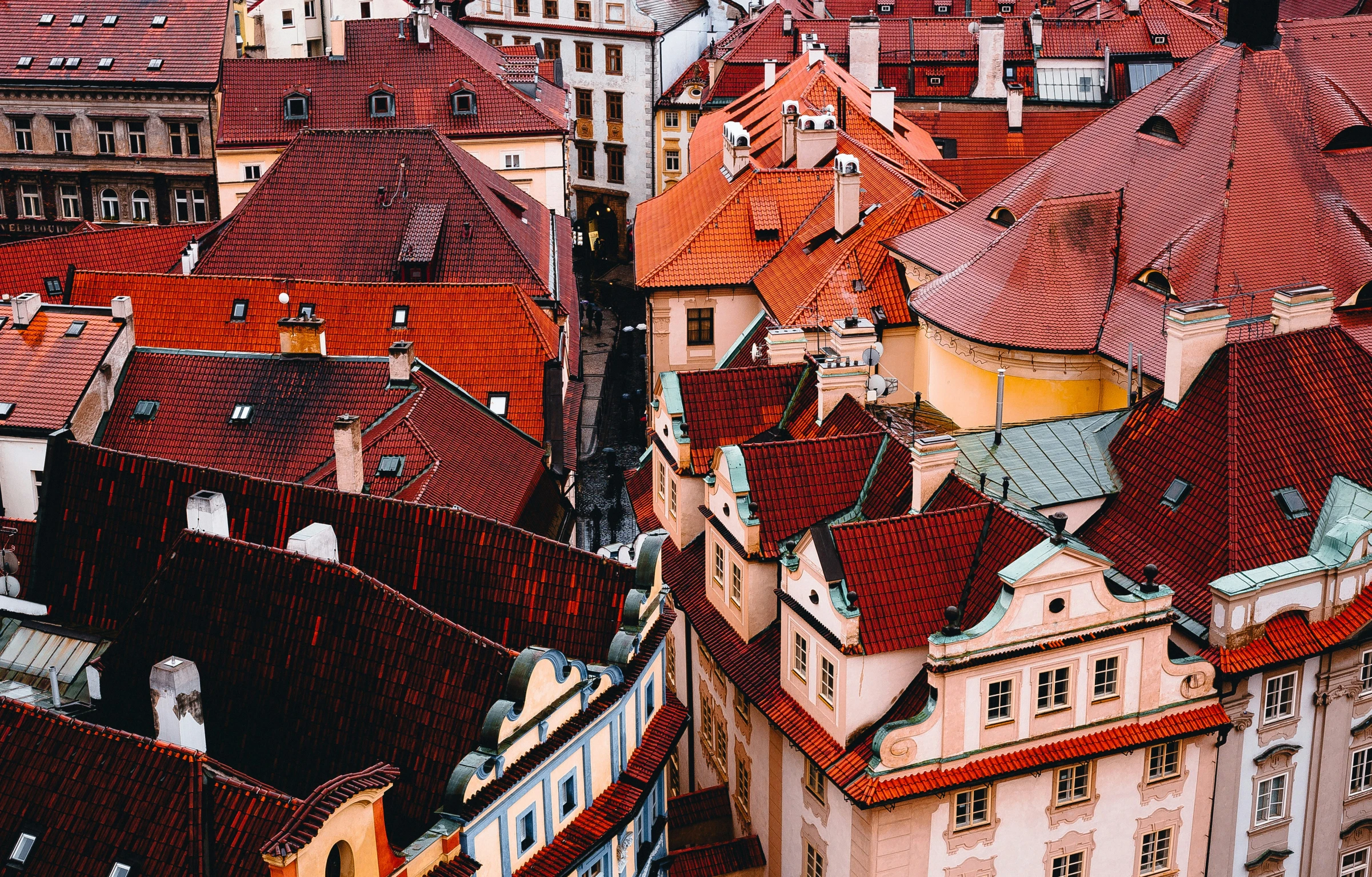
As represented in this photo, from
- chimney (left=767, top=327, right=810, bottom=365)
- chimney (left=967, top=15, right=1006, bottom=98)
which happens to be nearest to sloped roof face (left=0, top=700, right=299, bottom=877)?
chimney (left=767, top=327, right=810, bottom=365)

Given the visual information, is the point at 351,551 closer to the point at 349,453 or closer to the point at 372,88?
the point at 349,453

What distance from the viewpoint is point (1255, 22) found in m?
69.2

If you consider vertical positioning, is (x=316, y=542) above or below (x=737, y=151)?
below

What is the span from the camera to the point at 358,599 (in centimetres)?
4462

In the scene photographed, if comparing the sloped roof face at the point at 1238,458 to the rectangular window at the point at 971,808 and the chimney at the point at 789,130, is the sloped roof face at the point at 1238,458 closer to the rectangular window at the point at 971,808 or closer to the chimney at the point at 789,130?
the rectangular window at the point at 971,808

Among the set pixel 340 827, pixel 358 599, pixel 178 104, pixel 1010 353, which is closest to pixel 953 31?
pixel 178 104

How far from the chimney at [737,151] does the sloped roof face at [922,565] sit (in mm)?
45204

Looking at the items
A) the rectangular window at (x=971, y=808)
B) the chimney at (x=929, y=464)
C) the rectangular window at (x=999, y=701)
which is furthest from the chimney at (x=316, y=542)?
the rectangular window at (x=971, y=808)

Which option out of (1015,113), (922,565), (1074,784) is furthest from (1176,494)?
(1015,113)

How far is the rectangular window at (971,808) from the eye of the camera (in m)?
47.9

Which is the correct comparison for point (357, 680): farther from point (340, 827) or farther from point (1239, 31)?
point (1239, 31)

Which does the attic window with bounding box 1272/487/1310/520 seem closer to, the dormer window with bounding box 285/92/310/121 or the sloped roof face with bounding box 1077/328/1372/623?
the sloped roof face with bounding box 1077/328/1372/623

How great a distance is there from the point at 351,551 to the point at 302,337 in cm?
1778

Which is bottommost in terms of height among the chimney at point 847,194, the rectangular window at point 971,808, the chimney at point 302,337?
the rectangular window at point 971,808
